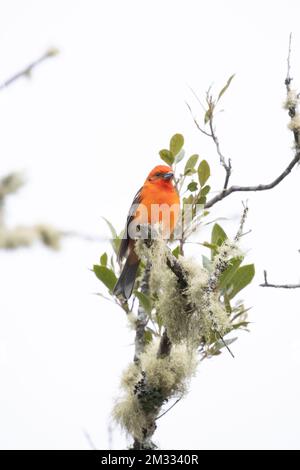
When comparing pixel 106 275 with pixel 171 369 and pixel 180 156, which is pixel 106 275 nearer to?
pixel 171 369

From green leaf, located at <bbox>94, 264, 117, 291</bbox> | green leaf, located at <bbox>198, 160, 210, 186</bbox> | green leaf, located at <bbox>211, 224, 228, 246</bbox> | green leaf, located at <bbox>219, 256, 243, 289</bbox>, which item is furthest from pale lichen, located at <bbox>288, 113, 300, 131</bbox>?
green leaf, located at <bbox>94, 264, 117, 291</bbox>

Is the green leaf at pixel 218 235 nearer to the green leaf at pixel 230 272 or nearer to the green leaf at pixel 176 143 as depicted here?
the green leaf at pixel 230 272

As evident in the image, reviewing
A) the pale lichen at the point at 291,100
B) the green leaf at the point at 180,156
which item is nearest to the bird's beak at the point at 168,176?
the green leaf at the point at 180,156

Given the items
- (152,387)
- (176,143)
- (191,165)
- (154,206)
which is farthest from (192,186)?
(152,387)

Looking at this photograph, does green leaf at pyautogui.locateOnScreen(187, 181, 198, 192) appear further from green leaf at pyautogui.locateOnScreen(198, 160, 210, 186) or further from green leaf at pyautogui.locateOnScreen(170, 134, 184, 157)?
green leaf at pyautogui.locateOnScreen(170, 134, 184, 157)

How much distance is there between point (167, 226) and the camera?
3965mm

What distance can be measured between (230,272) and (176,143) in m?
1.10

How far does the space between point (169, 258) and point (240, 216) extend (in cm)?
52

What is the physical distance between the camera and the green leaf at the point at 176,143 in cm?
384

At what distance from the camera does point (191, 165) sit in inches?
152

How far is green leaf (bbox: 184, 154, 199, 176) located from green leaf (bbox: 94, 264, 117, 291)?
853mm

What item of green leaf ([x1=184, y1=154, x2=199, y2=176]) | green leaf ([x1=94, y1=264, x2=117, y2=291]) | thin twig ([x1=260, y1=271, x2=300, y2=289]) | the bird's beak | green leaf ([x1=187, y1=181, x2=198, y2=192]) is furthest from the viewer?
the bird's beak

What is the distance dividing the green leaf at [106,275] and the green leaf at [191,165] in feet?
2.80

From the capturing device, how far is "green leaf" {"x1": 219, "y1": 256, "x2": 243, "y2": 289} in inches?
125
